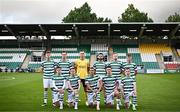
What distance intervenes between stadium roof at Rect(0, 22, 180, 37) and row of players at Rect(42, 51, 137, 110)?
34467 millimetres

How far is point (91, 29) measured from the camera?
170 feet

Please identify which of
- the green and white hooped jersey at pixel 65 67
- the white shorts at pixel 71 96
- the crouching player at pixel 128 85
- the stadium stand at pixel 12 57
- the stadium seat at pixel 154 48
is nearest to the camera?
the crouching player at pixel 128 85

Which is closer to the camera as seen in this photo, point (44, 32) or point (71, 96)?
point (71, 96)

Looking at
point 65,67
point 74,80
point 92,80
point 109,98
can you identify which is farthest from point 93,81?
point 65,67

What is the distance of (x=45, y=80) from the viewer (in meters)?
14.5

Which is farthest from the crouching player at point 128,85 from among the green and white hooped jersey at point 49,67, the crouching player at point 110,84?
the green and white hooped jersey at point 49,67

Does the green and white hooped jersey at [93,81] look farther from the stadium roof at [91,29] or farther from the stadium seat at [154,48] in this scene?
the stadium seat at [154,48]

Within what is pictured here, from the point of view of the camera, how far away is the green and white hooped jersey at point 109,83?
1390 cm

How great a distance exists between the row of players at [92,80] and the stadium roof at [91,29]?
113ft

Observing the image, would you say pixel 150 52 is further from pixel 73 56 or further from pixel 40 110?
pixel 40 110

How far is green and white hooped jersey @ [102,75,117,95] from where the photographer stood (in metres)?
13.9

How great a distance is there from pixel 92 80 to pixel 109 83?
64cm

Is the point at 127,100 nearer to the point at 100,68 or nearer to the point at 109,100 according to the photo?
the point at 109,100

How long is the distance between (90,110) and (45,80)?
228 centimetres
